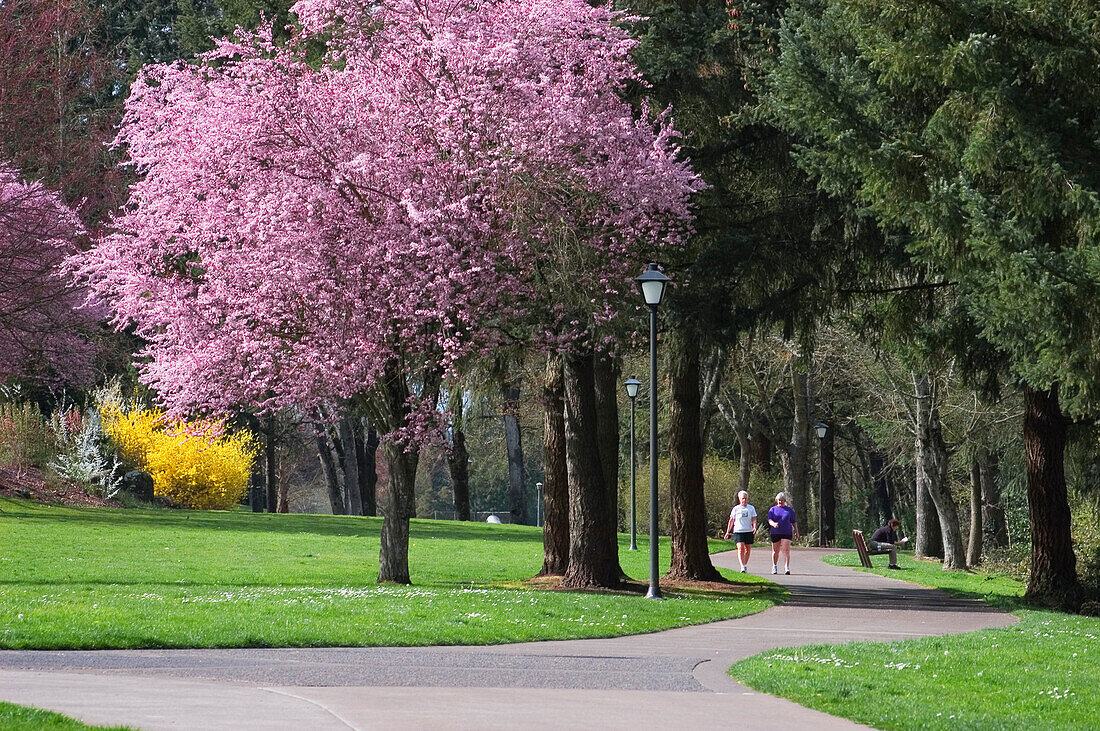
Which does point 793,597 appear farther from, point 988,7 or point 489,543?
point 489,543

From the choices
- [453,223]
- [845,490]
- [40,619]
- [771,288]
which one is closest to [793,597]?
[771,288]

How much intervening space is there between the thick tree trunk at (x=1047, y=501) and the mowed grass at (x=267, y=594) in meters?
4.26

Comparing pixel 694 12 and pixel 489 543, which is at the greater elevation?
pixel 694 12

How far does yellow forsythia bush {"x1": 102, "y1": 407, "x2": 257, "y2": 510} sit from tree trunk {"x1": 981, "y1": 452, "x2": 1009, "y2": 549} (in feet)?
71.2

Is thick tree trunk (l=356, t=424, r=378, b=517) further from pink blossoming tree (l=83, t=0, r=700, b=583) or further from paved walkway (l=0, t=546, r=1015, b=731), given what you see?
paved walkway (l=0, t=546, r=1015, b=731)

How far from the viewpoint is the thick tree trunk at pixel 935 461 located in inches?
1225

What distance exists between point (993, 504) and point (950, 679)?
27509mm

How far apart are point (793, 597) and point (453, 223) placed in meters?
9.02

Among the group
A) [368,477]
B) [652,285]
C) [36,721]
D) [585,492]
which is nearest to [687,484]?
[585,492]

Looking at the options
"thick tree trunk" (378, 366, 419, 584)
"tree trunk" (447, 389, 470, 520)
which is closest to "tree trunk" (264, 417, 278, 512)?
"tree trunk" (447, 389, 470, 520)

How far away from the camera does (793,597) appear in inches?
885

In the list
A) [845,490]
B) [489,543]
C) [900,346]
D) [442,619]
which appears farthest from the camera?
[845,490]

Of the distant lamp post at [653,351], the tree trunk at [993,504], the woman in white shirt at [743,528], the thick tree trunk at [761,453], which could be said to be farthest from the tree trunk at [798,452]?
the distant lamp post at [653,351]

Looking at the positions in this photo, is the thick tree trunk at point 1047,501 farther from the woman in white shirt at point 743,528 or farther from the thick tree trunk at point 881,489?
the thick tree trunk at point 881,489
